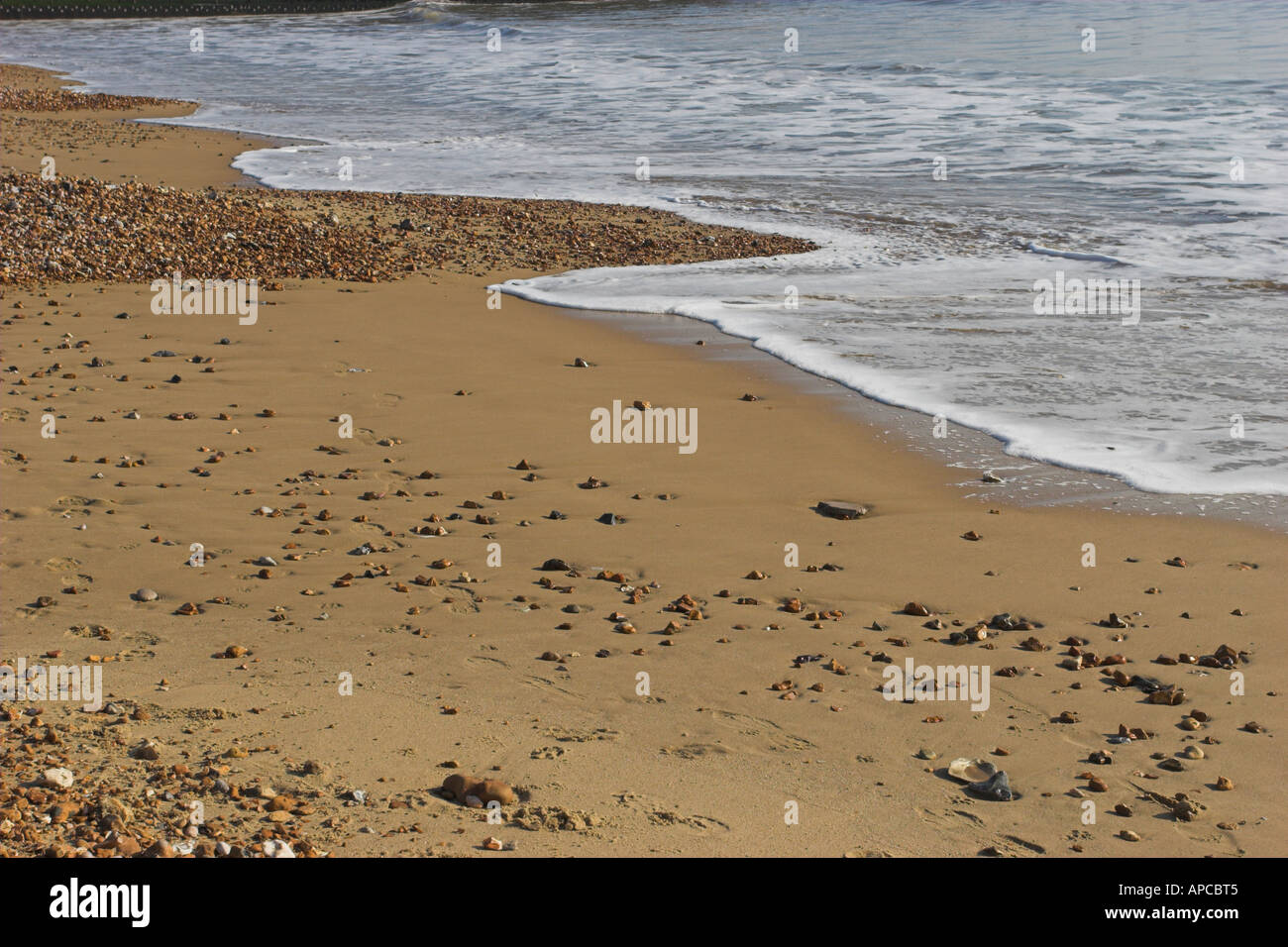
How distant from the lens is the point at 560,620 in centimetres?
575

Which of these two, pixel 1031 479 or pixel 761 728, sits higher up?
pixel 1031 479

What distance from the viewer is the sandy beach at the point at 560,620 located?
4.14 meters

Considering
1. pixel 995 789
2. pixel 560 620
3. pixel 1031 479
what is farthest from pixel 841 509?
pixel 995 789

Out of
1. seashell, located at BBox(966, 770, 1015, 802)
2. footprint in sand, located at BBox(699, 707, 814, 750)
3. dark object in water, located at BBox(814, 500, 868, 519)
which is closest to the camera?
seashell, located at BBox(966, 770, 1015, 802)

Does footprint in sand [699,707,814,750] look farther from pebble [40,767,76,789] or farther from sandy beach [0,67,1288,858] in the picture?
pebble [40,767,76,789]

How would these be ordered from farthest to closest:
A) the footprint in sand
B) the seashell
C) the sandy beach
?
the footprint in sand
the seashell
the sandy beach

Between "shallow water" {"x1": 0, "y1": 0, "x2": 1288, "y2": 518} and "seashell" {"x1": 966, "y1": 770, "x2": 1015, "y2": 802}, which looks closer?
"seashell" {"x1": 966, "y1": 770, "x2": 1015, "y2": 802}

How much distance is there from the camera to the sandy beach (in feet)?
13.6

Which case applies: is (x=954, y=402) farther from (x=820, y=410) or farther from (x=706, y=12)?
(x=706, y=12)

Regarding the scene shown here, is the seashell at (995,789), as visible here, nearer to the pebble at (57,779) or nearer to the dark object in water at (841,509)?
the dark object in water at (841,509)

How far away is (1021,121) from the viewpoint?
25.7 metres

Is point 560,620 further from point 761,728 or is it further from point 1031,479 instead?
point 1031,479

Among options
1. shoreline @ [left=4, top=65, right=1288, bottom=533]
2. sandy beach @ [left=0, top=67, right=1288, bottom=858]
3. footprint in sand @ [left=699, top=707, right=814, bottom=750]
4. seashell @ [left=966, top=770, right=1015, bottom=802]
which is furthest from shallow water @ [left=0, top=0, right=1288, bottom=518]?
footprint in sand @ [left=699, top=707, right=814, bottom=750]

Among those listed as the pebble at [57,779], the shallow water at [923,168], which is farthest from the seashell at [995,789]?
the shallow water at [923,168]
